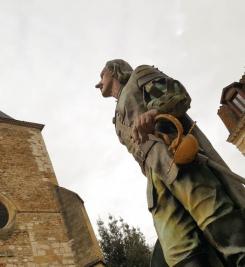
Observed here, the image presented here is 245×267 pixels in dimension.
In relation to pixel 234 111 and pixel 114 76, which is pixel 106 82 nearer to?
pixel 114 76

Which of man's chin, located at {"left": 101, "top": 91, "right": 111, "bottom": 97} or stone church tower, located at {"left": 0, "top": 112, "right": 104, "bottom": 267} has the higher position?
stone church tower, located at {"left": 0, "top": 112, "right": 104, "bottom": 267}

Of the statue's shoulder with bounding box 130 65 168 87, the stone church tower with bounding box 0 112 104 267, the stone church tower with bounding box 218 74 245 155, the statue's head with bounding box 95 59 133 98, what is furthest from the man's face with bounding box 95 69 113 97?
the stone church tower with bounding box 218 74 245 155

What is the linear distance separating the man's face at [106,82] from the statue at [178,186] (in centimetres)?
34

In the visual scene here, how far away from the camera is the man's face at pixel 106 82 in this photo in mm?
3152

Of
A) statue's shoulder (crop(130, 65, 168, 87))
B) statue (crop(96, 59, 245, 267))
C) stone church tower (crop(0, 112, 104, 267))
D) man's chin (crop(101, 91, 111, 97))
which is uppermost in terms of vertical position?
stone church tower (crop(0, 112, 104, 267))

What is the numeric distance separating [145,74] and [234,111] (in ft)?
56.8

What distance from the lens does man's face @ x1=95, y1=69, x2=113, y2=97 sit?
3152mm

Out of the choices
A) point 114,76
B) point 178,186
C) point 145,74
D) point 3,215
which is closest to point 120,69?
point 114,76

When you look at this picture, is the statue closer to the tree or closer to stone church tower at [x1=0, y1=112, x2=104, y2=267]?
stone church tower at [x1=0, y1=112, x2=104, y2=267]

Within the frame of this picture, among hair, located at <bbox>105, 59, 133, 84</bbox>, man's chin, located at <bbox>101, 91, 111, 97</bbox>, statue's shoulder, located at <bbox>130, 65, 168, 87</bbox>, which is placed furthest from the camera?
man's chin, located at <bbox>101, 91, 111, 97</bbox>

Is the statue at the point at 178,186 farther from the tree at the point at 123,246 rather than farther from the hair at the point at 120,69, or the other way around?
the tree at the point at 123,246

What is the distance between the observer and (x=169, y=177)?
88.4 inches

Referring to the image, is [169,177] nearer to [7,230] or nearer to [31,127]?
[7,230]

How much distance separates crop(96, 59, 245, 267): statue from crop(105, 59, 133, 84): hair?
0.74ft
